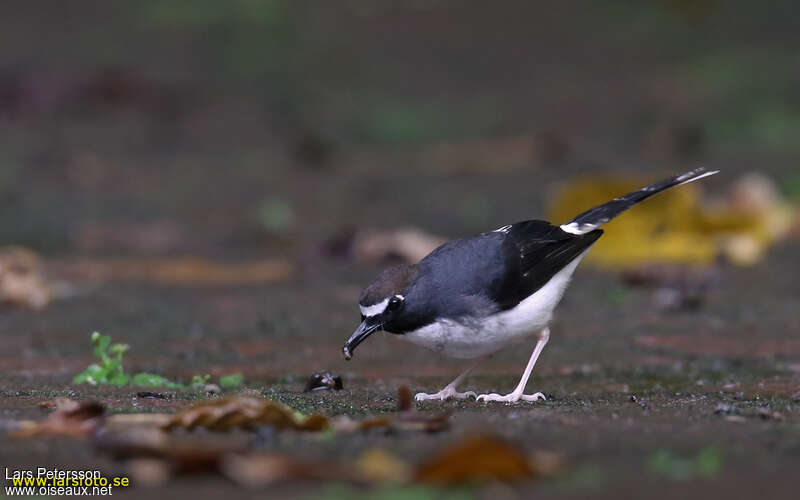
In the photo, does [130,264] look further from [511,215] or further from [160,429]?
[160,429]

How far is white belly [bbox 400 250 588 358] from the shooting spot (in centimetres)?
529

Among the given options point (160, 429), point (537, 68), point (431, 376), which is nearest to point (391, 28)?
point (537, 68)

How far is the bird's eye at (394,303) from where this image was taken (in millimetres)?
5254

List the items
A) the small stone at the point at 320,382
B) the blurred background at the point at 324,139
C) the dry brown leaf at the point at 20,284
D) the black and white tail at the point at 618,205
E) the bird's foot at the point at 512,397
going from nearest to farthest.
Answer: the bird's foot at the point at 512,397
the small stone at the point at 320,382
the black and white tail at the point at 618,205
the dry brown leaf at the point at 20,284
the blurred background at the point at 324,139

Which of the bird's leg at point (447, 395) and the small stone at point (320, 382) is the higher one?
the small stone at point (320, 382)

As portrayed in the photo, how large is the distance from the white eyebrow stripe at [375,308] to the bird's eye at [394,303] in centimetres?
1

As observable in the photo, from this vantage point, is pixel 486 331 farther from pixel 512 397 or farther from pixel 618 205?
pixel 618 205

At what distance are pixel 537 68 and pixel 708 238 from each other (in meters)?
6.62

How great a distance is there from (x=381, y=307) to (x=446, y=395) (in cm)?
49

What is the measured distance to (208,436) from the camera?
3898mm

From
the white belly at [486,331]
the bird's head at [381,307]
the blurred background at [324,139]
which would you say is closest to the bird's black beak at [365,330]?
the bird's head at [381,307]

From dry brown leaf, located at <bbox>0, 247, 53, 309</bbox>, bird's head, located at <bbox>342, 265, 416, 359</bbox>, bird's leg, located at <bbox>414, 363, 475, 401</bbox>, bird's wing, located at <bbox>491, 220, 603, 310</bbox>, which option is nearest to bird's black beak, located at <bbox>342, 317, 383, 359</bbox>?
bird's head, located at <bbox>342, 265, 416, 359</bbox>

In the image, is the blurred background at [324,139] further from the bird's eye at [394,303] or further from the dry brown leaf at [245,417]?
the dry brown leaf at [245,417]

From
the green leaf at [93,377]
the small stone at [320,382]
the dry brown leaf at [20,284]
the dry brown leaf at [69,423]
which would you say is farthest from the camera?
the dry brown leaf at [20,284]
